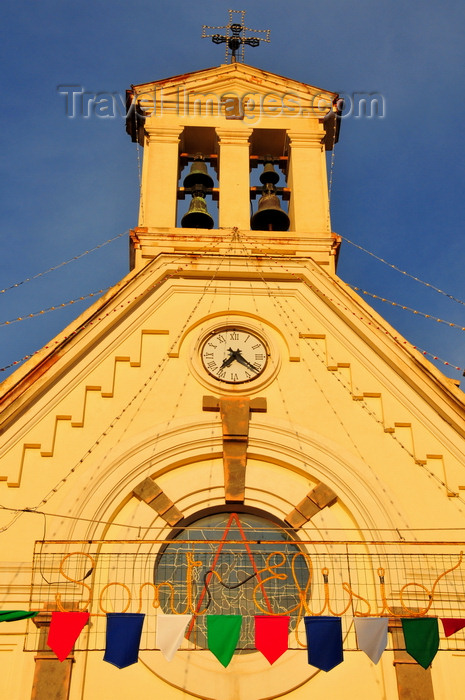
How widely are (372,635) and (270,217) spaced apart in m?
9.30

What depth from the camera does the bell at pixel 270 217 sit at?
61.4ft

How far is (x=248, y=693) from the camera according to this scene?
A: 41.9ft

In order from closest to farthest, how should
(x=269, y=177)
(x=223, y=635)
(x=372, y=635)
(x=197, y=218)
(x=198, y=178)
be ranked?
(x=223, y=635)
(x=372, y=635)
(x=197, y=218)
(x=198, y=178)
(x=269, y=177)

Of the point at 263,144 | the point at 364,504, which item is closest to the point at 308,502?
the point at 364,504

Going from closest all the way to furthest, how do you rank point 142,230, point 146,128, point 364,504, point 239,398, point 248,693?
point 248,693
point 364,504
point 239,398
point 142,230
point 146,128

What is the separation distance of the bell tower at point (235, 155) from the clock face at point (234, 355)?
2187 mm

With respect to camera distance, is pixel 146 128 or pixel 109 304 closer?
pixel 109 304

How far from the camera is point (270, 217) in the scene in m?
18.8

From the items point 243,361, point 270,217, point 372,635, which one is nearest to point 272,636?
point 372,635

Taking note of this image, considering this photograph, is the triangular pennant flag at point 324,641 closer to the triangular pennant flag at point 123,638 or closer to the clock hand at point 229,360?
the triangular pennant flag at point 123,638

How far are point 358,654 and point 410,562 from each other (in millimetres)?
1456

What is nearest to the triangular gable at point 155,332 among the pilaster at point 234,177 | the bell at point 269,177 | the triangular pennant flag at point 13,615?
the pilaster at point 234,177

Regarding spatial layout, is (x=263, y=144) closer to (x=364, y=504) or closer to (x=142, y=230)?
(x=142, y=230)

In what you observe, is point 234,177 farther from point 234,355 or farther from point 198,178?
point 234,355
